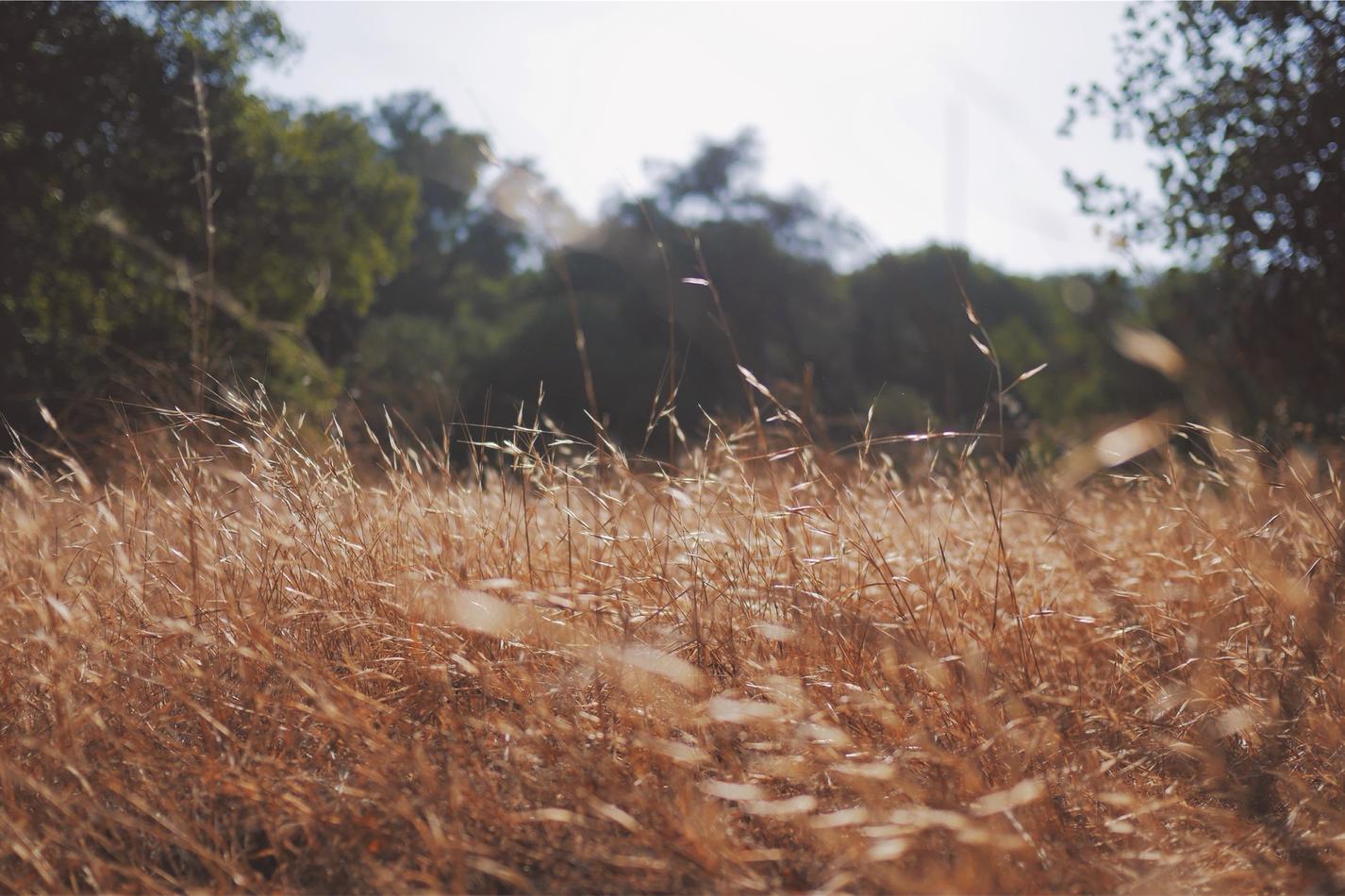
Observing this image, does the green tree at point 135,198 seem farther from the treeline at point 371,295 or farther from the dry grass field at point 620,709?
the dry grass field at point 620,709

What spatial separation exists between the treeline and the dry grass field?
1.76ft

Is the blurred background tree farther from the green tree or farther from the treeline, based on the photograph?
the green tree

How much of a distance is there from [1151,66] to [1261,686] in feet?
18.4

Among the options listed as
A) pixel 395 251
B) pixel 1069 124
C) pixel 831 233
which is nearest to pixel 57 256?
pixel 395 251

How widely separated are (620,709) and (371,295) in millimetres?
15868

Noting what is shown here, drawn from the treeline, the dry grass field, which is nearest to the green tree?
the treeline

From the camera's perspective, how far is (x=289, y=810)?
1.54 meters

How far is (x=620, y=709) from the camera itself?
1.80m

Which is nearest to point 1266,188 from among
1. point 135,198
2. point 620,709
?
point 620,709

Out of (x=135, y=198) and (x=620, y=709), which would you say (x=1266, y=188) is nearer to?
(x=620, y=709)

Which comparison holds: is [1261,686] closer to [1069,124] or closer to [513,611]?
[513,611]

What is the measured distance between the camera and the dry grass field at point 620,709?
149cm

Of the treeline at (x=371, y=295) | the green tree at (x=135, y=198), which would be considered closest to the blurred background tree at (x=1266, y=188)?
the treeline at (x=371, y=295)

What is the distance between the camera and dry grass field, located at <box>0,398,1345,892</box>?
1492mm
